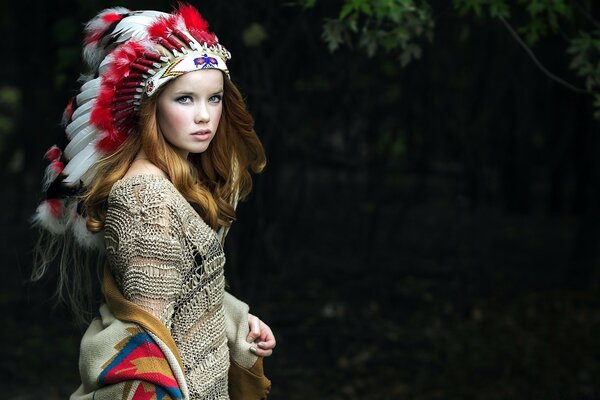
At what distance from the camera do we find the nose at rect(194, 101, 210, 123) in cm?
261

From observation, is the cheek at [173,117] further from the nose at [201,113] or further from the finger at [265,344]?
the finger at [265,344]

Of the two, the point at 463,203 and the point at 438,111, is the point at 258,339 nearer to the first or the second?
the point at 438,111

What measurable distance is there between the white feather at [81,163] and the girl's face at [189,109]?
20 cm

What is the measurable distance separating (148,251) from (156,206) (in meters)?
0.12

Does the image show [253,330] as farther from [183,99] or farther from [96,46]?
[96,46]

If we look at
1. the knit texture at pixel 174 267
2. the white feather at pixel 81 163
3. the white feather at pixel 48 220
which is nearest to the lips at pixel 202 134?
the knit texture at pixel 174 267

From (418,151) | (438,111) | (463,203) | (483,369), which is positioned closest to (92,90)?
(483,369)

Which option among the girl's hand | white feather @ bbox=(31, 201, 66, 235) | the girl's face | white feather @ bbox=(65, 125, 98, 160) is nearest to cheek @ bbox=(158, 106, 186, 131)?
the girl's face

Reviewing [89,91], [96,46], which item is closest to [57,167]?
[89,91]

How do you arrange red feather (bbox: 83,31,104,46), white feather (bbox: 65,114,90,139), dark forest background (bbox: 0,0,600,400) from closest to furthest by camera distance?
white feather (bbox: 65,114,90,139), red feather (bbox: 83,31,104,46), dark forest background (bbox: 0,0,600,400)

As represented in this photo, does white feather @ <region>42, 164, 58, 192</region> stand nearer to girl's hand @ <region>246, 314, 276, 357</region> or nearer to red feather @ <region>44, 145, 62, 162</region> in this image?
red feather @ <region>44, 145, 62, 162</region>

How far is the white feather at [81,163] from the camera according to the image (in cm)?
263

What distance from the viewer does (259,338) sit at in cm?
289

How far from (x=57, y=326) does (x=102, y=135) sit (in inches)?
183
